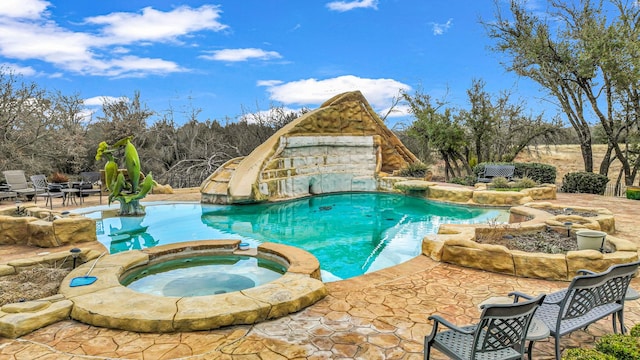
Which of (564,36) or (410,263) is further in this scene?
(564,36)

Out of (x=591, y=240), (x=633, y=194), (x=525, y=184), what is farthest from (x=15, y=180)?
(x=633, y=194)

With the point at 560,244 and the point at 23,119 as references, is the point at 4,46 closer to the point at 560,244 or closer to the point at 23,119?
the point at 23,119

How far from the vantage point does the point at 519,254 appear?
5.21 metres

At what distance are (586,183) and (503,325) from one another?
1417 cm

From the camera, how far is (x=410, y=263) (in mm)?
5727


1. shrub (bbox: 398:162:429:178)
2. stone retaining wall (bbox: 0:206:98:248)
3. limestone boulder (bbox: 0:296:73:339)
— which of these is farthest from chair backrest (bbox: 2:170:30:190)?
shrub (bbox: 398:162:429:178)

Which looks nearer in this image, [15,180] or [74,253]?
[74,253]

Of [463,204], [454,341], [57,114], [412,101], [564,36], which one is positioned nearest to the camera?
[454,341]

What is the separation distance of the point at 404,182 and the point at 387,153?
381 cm

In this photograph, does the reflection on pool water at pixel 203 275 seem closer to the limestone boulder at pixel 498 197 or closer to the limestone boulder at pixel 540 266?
the limestone boulder at pixel 540 266

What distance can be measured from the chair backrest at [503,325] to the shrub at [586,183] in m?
14.0

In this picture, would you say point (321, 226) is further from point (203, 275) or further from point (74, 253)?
point (74, 253)

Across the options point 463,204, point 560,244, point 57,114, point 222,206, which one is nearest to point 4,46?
point 57,114

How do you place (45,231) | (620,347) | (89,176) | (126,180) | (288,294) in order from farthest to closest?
1. (89,176)
2. (126,180)
3. (45,231)
4. (288,294)
5. (620,347)
